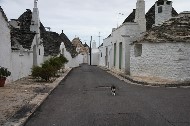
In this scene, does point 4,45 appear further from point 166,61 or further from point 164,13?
point 164,13

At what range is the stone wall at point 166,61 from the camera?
2277 cm

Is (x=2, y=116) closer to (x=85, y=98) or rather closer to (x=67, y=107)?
(x=67, y=107)

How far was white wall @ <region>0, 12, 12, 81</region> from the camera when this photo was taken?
63.0 feet

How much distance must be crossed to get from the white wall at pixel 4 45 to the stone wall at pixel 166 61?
10.0m

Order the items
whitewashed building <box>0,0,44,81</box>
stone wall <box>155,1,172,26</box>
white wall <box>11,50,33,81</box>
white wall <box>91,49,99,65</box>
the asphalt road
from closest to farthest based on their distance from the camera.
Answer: the asphalt road
whitewashed building <box>0,0,44,81</box>
white wall <box>11,50,33,81</box>
stone wall <box>155,1,172,26</box>
white wall <box>91,49,99,65</box>

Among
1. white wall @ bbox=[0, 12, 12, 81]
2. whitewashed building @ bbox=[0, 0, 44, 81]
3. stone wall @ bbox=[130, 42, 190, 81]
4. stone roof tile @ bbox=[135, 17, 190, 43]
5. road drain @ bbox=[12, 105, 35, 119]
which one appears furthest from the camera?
stone roof tile @ bbox=[135, 17, 190, 43]

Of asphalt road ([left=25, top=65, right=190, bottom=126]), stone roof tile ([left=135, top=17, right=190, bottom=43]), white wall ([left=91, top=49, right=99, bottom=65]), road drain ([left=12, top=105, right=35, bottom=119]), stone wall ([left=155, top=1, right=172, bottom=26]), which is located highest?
stone wall ([left=155, top=1, right=172, bottom=26])

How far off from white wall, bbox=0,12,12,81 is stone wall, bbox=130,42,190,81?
1002 centimetres

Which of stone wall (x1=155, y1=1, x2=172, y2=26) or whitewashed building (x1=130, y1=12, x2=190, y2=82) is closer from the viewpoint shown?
whitewashed building (x1=130, y1=12, x2=190, y2=82)

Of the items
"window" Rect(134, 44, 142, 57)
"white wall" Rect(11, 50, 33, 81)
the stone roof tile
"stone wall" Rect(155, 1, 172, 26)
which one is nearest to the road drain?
"white wall" Rect(11, 50, 33, 81)

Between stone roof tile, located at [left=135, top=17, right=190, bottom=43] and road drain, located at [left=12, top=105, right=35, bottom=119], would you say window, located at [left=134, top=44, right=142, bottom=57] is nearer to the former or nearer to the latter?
stone roof tile, located at [left=135, top=17, right=190, bottom=43]

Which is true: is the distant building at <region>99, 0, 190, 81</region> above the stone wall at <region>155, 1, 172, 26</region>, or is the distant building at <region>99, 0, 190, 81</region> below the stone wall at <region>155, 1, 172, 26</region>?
below

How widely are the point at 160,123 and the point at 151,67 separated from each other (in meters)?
Result: 16.2

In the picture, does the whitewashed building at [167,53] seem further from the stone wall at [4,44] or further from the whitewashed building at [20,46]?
the stone wall at [4,44]
